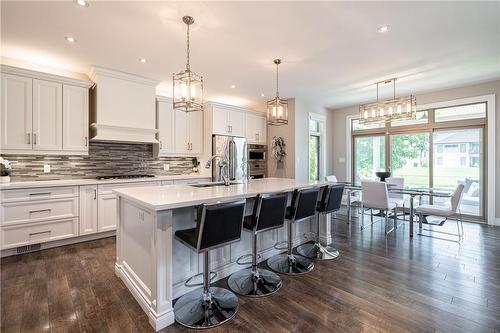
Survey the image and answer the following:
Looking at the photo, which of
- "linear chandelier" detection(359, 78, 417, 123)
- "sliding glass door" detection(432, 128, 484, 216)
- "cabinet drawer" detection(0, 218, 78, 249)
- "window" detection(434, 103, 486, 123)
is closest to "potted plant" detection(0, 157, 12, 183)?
"cabinet drawer" detection(0, 218, 78, 249)

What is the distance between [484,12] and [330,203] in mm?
2516

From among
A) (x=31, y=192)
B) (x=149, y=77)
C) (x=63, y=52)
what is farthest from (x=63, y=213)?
(x=149, y=77)

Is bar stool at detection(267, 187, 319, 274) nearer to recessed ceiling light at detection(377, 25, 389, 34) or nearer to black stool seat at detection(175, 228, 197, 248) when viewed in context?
black stool seat at detection(175, 228, 197, 248)

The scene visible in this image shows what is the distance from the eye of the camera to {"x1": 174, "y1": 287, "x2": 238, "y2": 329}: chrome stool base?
74.9 inches

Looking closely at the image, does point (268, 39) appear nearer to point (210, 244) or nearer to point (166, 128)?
point (210, 244)

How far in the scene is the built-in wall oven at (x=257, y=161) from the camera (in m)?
6.03

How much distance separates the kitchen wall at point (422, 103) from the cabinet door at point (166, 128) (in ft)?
14.4

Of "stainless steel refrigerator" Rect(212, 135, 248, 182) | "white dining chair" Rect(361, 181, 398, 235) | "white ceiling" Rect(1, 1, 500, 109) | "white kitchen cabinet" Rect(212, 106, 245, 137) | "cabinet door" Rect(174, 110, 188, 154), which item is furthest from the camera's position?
"white kitchen cabinet" Rect(212, 106, 245, 137)

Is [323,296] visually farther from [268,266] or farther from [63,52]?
[63,52]

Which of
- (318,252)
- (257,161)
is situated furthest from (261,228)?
(257,161)

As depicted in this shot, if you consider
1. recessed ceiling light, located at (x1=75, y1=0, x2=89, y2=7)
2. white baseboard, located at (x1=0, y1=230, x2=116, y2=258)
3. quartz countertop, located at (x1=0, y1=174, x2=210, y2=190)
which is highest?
recessed ceiling light, located at (x1=75, y1=0, x2=89, y2=7)

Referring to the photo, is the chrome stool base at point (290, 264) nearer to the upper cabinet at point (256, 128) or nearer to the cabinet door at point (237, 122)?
the cabinet door at point (237, 122)

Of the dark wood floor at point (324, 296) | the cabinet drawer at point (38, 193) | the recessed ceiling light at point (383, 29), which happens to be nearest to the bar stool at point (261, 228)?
the dark wood floor at point (324, 296)

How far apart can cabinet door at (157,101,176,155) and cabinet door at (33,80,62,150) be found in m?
1.56
